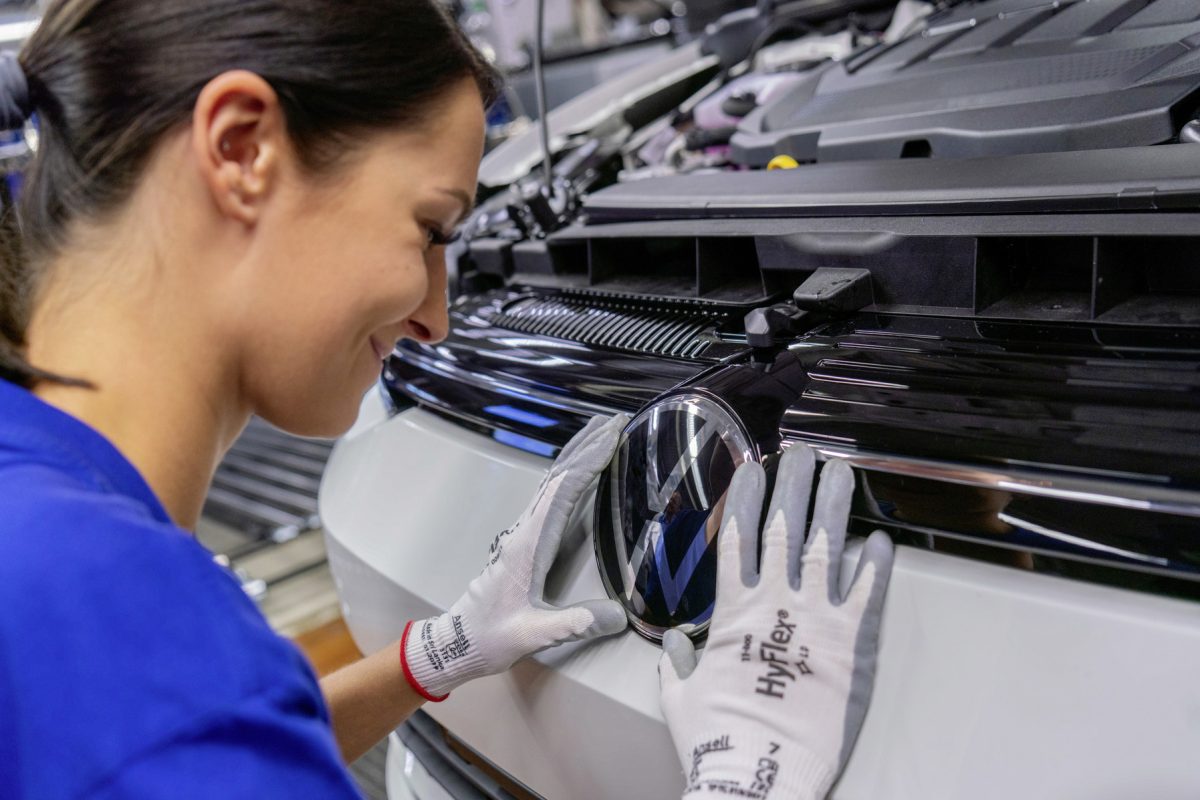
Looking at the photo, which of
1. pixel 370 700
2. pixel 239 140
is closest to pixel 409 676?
pixel 370 700

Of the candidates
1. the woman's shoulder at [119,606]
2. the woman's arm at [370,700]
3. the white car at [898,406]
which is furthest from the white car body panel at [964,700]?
the woman's shoulder at [119,606]

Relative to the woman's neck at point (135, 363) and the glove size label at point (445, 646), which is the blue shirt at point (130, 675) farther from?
the glove size label at point (445, 646)

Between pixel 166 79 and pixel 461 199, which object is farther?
pixel 461 199

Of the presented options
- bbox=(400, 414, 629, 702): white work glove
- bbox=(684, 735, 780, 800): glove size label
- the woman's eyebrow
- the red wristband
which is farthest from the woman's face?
bbox=(684, 735, 780, 800): glove size label

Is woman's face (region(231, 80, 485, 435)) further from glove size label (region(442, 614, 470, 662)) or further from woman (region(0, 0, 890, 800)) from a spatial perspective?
glove size label (region(442, 614, 470, 662))

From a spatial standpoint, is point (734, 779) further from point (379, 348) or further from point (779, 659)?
point (379, 348)

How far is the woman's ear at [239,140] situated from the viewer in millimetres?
650

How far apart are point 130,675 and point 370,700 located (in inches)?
22.3

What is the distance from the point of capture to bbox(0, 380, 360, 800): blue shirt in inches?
19.2

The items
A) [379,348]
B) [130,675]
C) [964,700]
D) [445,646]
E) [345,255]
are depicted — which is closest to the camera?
[130,675]

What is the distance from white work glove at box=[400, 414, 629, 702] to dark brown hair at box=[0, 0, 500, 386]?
1.10 feet

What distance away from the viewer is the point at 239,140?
0.67 metres

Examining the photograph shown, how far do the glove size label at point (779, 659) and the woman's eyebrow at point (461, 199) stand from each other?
0.41 metres

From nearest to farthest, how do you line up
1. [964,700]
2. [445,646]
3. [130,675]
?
[130,675], [964,700], [445,646]
